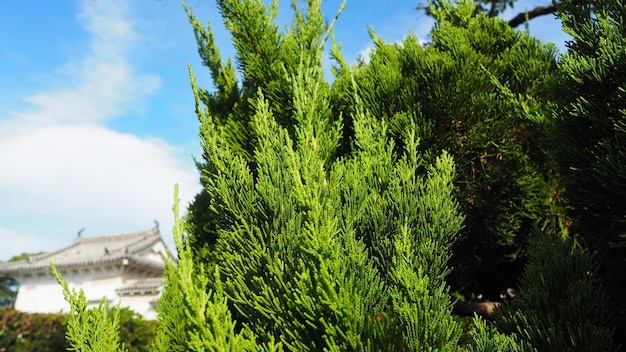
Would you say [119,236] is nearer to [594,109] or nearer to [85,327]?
[85,327]

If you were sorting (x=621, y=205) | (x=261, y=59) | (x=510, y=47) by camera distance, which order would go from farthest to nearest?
(x=510, y=47) < (x=261, y=59) < (x=621, y=205)

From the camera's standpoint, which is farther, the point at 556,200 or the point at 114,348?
the point at 556,200

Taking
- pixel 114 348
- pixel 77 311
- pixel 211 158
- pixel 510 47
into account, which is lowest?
pixel 114 348

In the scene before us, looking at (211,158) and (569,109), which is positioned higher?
(211,158)

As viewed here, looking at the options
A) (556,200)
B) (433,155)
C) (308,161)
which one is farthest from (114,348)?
A: (556,200)

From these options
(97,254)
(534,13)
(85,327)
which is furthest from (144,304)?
(85,327)

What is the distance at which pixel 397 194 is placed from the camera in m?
2.90

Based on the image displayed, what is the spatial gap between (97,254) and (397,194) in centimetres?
3719

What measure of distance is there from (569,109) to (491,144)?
51.5 inches

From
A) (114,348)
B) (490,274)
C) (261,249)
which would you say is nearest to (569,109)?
(261,249)

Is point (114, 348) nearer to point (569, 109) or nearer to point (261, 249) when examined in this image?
point (261, 249)

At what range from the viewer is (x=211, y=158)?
118 inches

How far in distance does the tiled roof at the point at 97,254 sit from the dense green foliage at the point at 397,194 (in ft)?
92.9

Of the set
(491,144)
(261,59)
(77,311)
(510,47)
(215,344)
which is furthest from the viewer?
(510,47)
